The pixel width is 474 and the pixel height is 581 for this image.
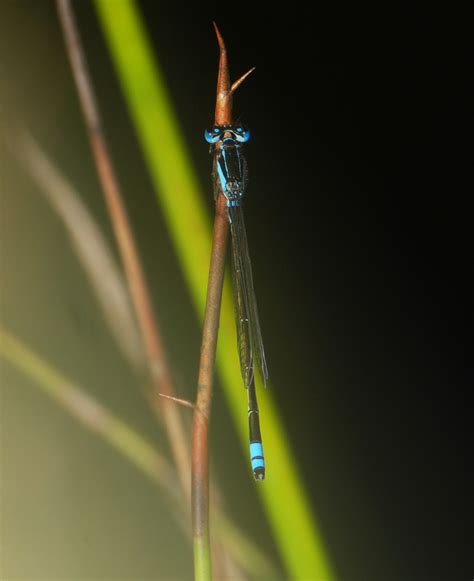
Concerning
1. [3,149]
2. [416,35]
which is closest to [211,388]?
[3,149]

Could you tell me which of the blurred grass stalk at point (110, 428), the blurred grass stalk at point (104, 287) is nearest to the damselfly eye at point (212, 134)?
the blurred grass stalk at point (104, 287)

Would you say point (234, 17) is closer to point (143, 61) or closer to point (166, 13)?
point (166, 13)

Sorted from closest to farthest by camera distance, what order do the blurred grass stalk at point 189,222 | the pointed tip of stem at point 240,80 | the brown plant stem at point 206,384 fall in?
the brown plant stem at point 206,384, the blurred grass stalk at point 189,222, the pointed tip of stem at point 240,80

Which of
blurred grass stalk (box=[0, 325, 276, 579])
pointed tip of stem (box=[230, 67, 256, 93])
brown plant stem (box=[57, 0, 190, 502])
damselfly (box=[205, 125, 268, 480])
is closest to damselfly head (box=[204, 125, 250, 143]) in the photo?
damselfly (box=[205, 125, 268, 480])

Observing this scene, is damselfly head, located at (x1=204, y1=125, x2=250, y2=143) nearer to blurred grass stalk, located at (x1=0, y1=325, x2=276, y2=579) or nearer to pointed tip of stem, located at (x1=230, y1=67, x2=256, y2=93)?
pointed tip of stem, located at (x1=230, y1=67, x2=256, y2=93)

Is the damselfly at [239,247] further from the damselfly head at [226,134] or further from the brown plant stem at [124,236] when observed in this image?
the brown plant stem at [124,236]

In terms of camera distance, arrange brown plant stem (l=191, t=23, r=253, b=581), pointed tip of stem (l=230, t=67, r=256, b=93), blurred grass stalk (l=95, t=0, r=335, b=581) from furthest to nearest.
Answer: pointed tip of stem (l=230, t=67, r=256, b=93)
blurred grass stalk (l=95, t=0, r=335, b=581)
brown plant stem (l=191, t=23, r=253, b=581)
